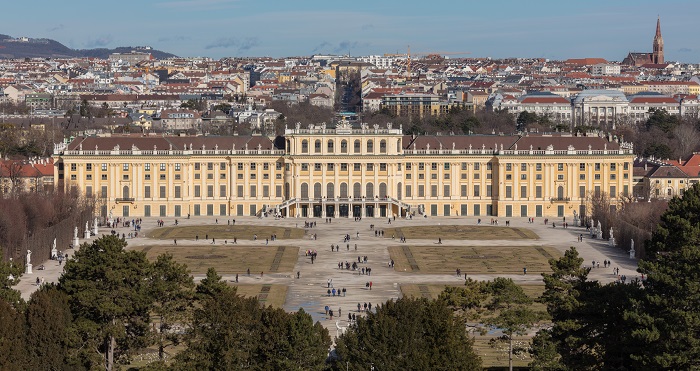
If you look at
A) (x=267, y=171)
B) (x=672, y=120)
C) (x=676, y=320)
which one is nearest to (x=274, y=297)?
(x=676, y=320)

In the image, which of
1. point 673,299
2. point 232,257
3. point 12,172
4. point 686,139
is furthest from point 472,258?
point 686,139

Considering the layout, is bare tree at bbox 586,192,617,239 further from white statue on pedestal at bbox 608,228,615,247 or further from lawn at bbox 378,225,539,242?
lawn at bbox 378,225,539,242

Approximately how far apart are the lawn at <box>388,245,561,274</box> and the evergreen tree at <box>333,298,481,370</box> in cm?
3182

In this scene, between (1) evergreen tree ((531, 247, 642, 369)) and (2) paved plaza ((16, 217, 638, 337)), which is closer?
(1) evergreen tree ((531, 247, 642, 369))

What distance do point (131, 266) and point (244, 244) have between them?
43333 mm

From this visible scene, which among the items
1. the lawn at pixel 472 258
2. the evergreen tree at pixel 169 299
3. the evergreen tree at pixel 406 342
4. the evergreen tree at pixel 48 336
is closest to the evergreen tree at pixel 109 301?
the evergreen tree at pixel 169 299

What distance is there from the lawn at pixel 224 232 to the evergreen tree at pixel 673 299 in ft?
177

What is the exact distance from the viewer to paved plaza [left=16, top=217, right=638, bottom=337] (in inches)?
2950

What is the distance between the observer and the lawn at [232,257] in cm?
8550

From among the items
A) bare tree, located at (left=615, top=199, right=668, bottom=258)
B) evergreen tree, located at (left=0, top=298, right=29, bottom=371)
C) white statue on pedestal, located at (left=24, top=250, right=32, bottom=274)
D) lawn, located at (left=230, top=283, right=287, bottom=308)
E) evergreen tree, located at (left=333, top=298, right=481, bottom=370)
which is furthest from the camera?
bare tree, located at (left=615, top=199, right=668, bottom=258)

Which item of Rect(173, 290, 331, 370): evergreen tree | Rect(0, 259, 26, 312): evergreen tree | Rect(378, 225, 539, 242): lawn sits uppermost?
Rect(0, 259, 26, 312): evergreen tree

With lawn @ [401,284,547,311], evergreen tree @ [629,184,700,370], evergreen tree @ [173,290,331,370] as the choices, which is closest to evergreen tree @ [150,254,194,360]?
evergreen tree @ [173,290,331,370]

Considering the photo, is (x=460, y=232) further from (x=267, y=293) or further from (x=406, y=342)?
(x=406, y=342)

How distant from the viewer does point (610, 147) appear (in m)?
122
